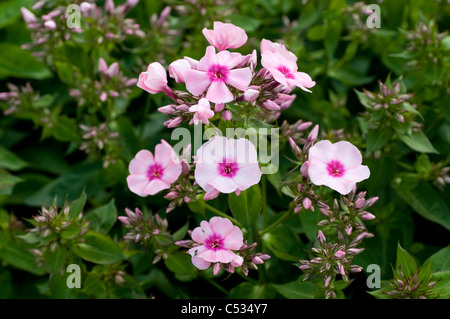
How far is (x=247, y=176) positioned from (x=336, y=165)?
1.00 ft

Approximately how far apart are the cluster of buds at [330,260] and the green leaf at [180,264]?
54 centimetres

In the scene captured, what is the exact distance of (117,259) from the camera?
2279 millimetres

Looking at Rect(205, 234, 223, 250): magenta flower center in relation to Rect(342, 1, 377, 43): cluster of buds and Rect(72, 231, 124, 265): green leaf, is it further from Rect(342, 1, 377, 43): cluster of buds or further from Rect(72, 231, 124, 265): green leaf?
Rect(342, 1, 377, 43): cluster of buds

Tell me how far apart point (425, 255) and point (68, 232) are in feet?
5.35

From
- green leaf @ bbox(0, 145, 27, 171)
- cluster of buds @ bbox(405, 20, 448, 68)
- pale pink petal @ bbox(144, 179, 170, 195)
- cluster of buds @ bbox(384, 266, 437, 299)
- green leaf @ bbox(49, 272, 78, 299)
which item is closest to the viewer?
pale pink petal @ bbox(144, 179, 170, 195)

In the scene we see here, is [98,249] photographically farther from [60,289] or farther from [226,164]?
[226,164]

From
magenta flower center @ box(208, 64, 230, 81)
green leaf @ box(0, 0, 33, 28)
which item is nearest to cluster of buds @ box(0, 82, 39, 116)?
green leaf @ box(0, 0, 33, 28)

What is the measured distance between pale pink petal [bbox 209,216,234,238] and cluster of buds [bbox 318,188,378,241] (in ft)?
1.09

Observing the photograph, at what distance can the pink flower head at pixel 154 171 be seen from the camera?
6.30ft

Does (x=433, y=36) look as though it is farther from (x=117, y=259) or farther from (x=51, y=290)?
(x=51, y=290)

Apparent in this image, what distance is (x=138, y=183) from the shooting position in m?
1.97

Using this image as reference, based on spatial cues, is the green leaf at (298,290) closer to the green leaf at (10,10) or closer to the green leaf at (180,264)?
the green leaf at (180,264)

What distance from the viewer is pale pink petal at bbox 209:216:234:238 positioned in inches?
70.9
